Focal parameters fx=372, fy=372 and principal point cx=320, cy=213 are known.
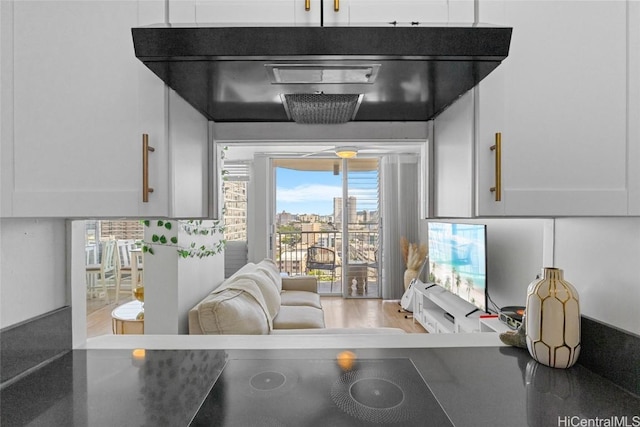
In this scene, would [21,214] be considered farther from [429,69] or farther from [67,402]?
[429,69]

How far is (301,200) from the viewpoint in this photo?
236 inches

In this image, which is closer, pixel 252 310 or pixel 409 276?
pixel 252 310

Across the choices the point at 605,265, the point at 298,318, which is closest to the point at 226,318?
the point at 298,318

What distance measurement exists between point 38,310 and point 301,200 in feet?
16.1

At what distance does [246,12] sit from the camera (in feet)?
3.13

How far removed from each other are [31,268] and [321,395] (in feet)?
3.03

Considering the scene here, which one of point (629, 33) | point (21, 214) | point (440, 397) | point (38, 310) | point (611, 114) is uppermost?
point (629, 33)

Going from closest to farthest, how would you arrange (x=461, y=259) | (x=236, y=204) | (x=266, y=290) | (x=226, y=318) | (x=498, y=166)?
1. (x=498, y=166)
2. (x=226, y=318)
3. (x=266, y=290)
4. (x=461, y=259)
5. (x=236, y=204)

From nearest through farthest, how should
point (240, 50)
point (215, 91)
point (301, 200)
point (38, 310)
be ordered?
1. point (240, 50)
2. point (215, 91)
3. point (38, 310)
4. point (301, 200)

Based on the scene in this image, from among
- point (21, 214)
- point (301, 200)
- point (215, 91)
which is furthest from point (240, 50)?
point (301, 200)

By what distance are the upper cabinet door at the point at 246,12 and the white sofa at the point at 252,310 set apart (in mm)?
1642

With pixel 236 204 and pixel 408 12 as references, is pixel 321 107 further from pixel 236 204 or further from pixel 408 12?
pixel 236 204

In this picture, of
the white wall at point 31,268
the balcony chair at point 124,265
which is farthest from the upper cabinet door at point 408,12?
the balcony chair at point 124,265

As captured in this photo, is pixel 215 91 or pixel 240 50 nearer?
pixel 240 50
